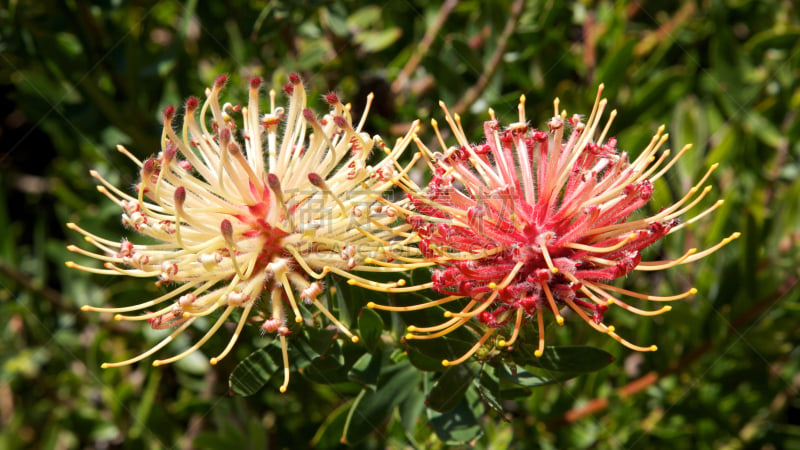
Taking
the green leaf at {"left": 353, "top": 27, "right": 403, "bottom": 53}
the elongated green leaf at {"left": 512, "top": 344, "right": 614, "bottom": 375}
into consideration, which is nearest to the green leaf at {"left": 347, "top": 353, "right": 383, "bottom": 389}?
the elongated green leaf at {"left": 512, "top": 344, "right": 614, "bottom": 375}

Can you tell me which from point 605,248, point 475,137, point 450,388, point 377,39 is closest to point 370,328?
point 450,388

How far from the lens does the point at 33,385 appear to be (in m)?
3.15

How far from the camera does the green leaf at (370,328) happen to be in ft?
5.19

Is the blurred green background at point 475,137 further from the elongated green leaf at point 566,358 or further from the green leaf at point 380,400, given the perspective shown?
the elongated green leaf at point 566,358

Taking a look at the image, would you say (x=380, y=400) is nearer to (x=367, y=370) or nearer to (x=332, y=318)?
(x=367, y=370)

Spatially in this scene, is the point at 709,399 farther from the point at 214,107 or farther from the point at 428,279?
the point at 214,107

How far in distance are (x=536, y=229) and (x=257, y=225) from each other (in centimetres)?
64

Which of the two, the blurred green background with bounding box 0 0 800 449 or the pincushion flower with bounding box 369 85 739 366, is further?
the blurred green background with bounding box 0 0 800 449

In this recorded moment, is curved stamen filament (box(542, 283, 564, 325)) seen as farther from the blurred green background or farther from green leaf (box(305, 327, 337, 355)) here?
the blurred green background

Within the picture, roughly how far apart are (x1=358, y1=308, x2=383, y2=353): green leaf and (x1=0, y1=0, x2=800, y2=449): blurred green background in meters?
0.65

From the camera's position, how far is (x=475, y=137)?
84.2 inches

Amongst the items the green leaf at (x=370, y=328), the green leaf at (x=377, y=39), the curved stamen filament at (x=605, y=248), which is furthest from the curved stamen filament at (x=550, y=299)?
the green leaf at (x=377, y=39)

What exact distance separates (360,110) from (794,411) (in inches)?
89.2

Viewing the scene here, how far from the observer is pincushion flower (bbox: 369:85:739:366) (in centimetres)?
144
